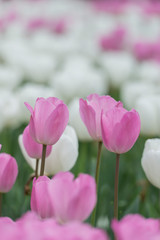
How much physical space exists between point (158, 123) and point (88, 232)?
80 cm

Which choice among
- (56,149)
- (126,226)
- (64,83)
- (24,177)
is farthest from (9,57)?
(126,226)

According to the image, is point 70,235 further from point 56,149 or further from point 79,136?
point 79,136

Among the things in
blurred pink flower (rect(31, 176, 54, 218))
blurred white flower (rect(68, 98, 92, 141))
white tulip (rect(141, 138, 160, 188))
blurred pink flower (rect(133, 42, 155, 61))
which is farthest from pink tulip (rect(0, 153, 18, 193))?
blurred pink flower (rect(133, 42, 155, 61))

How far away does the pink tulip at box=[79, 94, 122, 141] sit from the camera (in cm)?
75

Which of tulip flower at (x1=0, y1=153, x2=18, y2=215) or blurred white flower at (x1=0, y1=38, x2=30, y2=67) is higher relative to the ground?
blurred white flower at (x1=0, y1=38, x2=30, y2=67)

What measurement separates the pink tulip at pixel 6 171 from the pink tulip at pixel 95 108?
5.1 inches

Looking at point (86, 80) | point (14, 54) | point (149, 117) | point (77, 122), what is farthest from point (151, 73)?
point (77, 122)

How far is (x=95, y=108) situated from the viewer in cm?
76

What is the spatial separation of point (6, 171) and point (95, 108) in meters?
0.16

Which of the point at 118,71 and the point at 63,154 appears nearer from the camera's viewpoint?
the point at 63,154

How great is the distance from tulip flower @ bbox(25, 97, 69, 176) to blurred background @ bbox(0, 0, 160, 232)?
27 cm

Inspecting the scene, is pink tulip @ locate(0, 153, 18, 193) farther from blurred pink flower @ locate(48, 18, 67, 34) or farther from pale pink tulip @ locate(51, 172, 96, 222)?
blurred pink flower @ locate(48, 18, 67, 34)

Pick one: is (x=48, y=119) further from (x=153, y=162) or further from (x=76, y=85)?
(x=76, y=85)

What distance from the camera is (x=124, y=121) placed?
71 cm
